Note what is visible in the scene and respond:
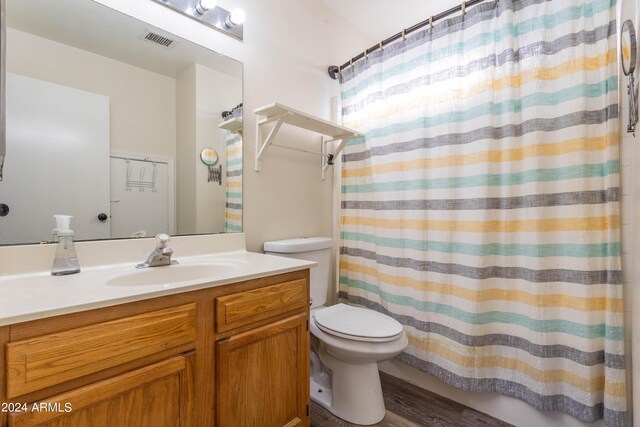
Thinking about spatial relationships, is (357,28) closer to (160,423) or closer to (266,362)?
(266,362)

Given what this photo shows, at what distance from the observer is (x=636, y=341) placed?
103 centimetres

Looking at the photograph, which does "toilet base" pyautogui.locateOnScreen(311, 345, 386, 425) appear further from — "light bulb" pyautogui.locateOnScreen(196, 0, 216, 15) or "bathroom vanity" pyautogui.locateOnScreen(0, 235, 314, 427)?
"light bulb" pyautogui.locateOnScreen(196, 0, 216, 15)

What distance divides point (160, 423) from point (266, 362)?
368 millimetres

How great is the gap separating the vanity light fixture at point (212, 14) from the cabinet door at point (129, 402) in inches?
58.5

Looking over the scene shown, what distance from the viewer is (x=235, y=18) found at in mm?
1501

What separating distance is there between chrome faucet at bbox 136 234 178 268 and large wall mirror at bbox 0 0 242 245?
0.51ft

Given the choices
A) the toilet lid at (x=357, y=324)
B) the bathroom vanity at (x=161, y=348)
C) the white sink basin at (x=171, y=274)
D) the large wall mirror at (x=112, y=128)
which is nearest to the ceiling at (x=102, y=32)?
the large wall mirror at (x=112, y=128)

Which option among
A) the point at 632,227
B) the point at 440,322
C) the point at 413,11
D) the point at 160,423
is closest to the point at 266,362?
the point at 160,423

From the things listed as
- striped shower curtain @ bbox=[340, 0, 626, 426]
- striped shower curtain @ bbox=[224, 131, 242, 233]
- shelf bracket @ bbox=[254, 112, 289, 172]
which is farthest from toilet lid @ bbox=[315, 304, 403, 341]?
shelf bracket @ bbox=[254, 112, 289, 172]

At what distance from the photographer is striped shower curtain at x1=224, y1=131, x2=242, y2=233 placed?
155 cm

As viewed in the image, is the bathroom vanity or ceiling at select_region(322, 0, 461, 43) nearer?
the bathroom vanity

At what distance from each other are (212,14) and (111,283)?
1326 mm

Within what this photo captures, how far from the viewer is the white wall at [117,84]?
1.04 m

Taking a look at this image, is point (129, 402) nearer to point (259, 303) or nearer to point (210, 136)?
point (259, 303)
